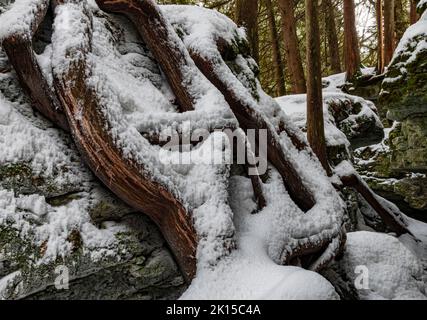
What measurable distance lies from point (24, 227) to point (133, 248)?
0.72 metres

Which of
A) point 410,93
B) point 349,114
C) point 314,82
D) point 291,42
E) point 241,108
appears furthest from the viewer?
point 291,42

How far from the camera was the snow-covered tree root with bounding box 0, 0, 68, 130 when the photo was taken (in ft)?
8.11

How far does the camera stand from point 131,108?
9.41 feet

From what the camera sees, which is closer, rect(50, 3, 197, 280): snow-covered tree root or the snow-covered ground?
the snow-covered ground

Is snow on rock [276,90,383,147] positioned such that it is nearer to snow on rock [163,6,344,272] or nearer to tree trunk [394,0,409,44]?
snow on rock [163,6,344,272]

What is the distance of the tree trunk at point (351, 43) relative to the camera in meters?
9.38

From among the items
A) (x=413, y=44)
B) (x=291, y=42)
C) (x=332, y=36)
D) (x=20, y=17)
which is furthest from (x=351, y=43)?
(x=20, y=17)

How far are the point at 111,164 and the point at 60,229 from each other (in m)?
0.55

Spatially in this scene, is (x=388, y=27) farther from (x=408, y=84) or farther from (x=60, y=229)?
(x=60, y=229)

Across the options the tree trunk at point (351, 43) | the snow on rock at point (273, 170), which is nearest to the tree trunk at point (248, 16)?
the snow on rock at point (273, 170)

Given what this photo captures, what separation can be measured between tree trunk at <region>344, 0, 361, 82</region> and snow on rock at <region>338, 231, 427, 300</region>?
300 inches

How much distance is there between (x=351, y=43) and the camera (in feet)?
33.2

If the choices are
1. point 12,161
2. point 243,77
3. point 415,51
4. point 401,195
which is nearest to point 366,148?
Answer: point 401,195

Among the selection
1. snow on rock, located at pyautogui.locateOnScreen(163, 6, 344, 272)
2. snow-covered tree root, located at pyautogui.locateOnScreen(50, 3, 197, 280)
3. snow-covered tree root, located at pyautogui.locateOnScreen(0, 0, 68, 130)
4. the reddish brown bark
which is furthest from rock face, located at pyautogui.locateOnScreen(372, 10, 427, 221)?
snow-covered tree root, located at pyautogui.locateOnScreen(0, 0, 68, 130)
